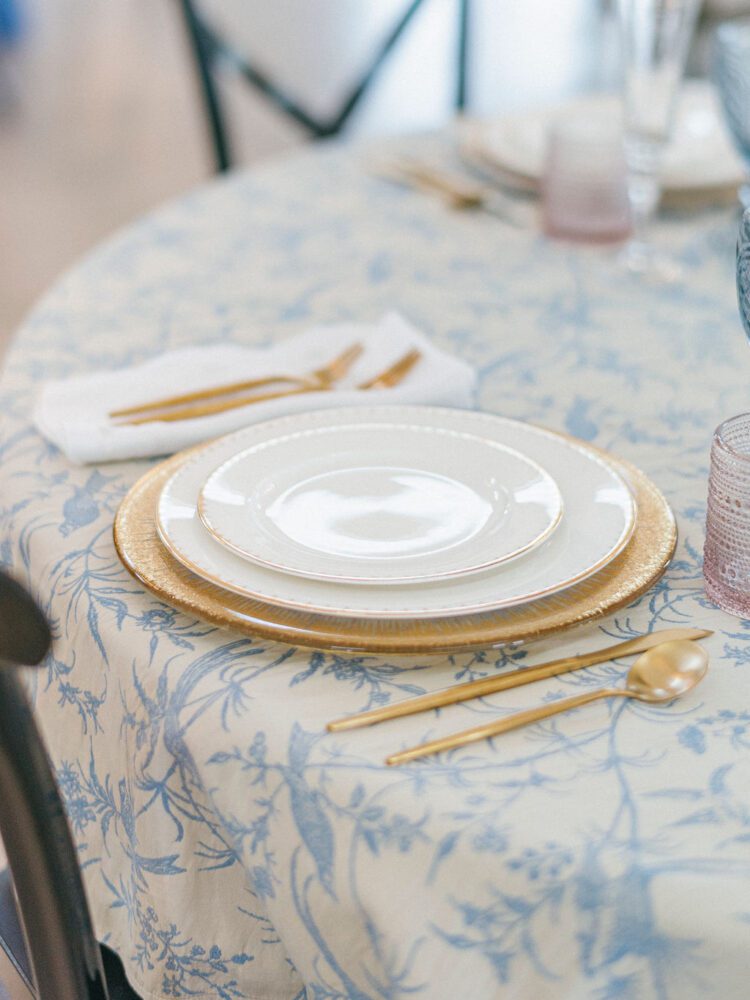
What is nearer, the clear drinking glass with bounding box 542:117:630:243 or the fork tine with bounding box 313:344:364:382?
the fork tine with bounding box 313:344:364:382

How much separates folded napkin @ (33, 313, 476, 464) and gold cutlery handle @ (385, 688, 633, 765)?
1.01 ft

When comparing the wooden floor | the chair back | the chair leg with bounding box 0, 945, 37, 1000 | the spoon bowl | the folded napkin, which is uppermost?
the folded napkin

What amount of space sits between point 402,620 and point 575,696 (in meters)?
0.08

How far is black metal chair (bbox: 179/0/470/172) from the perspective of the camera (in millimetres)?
1625

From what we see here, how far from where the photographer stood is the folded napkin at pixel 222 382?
2.26ft

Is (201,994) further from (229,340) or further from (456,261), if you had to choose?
(456,261)

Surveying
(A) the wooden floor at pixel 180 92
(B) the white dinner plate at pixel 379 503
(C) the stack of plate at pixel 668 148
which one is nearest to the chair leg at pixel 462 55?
(C) the stack of plate at pixel 668 148

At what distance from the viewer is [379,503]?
0.59 m

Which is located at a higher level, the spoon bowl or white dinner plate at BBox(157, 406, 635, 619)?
white dinner plate at BBox(157, 406, 635, 619)

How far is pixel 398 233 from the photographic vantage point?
1118mm

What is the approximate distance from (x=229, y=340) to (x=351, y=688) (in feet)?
1.53

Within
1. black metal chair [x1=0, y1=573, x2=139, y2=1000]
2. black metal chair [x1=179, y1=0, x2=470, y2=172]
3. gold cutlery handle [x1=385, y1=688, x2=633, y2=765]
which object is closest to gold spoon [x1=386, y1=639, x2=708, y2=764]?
gold cutlery handle [x1=385, y1=688, x2=633, y2=765]

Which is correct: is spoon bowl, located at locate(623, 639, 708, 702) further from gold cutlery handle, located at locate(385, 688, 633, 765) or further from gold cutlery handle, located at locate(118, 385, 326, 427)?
gold cutlery handle, located at locate(118, 385, 326, 427)

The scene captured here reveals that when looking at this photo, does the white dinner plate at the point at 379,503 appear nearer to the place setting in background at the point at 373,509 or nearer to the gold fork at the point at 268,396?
the place setting in background at the point at 373,509
